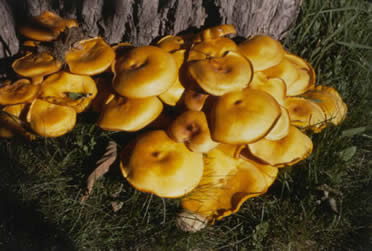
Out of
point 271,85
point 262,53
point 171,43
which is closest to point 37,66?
point 171,43

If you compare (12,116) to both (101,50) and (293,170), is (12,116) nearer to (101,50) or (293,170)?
(101,50)

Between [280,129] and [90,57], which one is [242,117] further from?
[90,57]

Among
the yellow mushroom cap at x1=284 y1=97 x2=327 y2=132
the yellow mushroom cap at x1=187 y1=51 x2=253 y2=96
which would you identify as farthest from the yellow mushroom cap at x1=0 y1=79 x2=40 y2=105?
the yellow mushroom cap at x1=284 y1=97 x2=327 y2=132

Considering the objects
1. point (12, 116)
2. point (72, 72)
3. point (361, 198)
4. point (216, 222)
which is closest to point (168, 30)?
point (72, 72)

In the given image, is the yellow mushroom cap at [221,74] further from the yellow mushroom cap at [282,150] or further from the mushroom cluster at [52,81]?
the mushroom cluster at [52,81]

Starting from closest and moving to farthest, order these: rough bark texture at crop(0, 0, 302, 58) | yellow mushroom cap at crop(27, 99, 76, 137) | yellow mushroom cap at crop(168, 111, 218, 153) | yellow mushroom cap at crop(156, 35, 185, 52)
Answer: yellow mushroom cap at crop(168, 111, 218, 153) → yellow mushroom cap at crop(27, 99, 76, 137) → yellow mushroom cap at crop(156, 35, 185, 52) → rough bark texture at crop(0, 0, 302, 58)

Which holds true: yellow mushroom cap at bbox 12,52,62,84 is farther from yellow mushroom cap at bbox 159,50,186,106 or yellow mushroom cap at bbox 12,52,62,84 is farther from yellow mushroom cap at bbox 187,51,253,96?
yellow mushroom cap at bbox 187,51,253,96

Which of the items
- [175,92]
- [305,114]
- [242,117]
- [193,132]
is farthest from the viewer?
[305,114]

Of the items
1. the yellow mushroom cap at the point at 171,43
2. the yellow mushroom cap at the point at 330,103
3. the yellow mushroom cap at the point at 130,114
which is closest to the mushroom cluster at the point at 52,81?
the yellow mushroom cap at the point at 130,114
